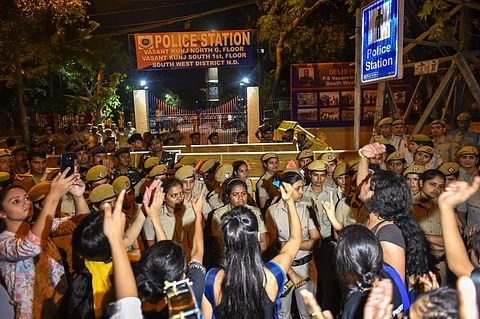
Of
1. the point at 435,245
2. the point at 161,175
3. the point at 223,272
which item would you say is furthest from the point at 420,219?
the point at 161,175

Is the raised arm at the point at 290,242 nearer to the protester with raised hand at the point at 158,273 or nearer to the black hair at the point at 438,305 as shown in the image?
the protester with raised hand at the point at 158,273

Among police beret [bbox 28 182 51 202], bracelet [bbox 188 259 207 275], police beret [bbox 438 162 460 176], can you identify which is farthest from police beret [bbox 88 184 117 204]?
police beret [bbox 438 162 460 176]

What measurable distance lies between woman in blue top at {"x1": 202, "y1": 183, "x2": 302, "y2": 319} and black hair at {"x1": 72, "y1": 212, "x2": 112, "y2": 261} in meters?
0.72

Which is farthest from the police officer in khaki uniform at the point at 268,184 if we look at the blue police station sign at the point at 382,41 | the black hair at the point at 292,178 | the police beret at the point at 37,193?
the police beret at the point at 37,193

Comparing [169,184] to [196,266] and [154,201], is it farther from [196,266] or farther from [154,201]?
[196,266]

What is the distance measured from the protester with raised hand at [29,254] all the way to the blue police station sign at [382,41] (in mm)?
6315

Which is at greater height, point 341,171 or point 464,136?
point 464,136

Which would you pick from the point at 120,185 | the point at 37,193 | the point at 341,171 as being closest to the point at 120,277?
the point at 37,193

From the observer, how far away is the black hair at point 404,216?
2.98m

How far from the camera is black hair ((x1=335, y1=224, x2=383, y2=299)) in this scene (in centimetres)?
229

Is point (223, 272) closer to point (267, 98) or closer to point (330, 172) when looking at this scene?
point (330, 172)

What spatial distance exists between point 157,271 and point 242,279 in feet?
1.91

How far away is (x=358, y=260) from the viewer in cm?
230

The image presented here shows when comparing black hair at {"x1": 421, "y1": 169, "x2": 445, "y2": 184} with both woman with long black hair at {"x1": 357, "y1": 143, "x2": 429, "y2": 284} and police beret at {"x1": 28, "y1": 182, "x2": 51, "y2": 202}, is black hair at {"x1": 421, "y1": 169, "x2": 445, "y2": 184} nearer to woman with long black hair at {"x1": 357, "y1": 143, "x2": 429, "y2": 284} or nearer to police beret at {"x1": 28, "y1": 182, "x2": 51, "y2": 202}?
woman with long black hair at {"x1": 357, "y1": 143, "x2": 429, "y2": 284}
